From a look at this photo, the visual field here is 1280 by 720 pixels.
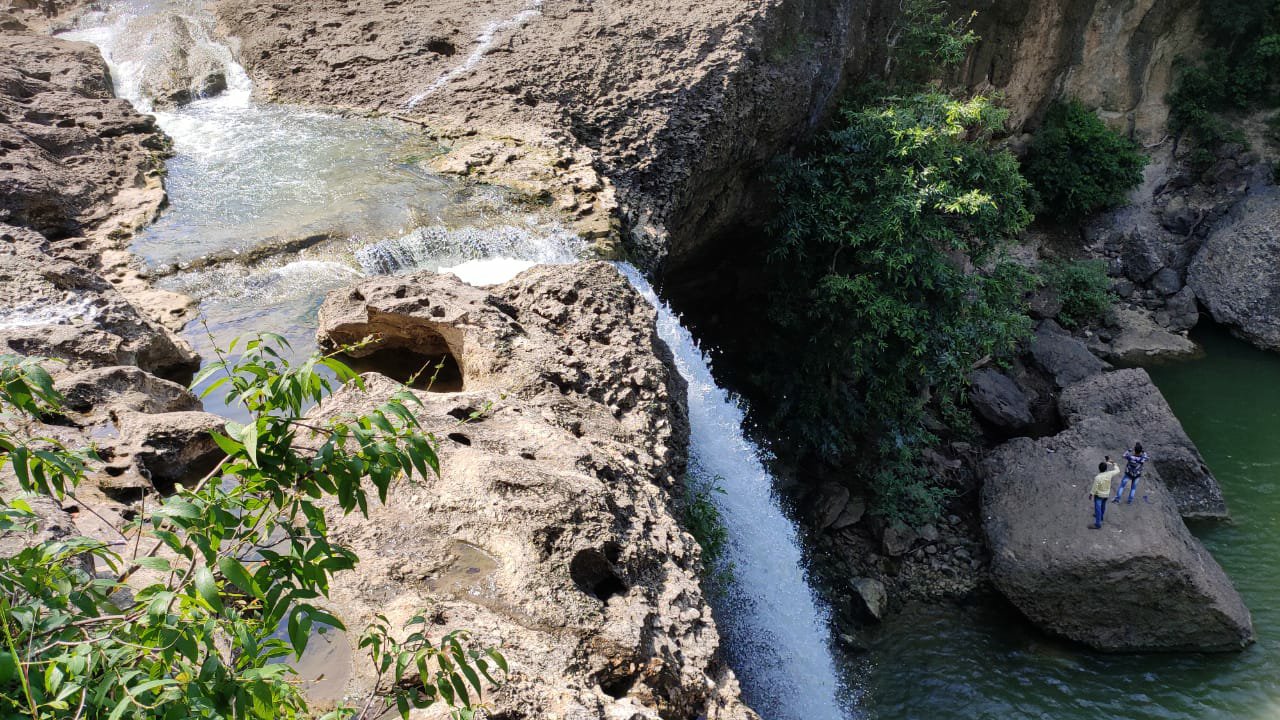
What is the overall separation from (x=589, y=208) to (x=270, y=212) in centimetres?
369

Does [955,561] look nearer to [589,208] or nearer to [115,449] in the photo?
[589,208]

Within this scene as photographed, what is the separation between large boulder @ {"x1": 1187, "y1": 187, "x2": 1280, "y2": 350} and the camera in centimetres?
1686

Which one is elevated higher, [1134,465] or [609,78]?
[609,78]

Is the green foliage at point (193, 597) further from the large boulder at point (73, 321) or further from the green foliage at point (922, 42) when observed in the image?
the green foliage at point (922, 42)

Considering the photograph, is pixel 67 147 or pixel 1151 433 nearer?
pixel 67 147

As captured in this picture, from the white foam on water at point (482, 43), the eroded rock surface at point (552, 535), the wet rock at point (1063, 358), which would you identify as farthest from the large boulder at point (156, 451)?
the wet rock at point (1063, 358)

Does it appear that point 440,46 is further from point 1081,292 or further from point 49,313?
point 1081,292

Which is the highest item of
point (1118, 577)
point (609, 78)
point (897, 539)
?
point (609, 78)

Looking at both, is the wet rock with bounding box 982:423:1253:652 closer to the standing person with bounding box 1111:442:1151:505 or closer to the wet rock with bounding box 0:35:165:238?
the standing person with bounding box 1111:442:1151:505

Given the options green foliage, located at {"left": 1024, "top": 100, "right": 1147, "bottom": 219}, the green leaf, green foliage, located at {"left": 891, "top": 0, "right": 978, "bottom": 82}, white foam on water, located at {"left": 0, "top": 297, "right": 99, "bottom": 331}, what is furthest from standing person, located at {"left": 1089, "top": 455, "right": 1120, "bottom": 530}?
white foam on water, located at {"left": 0, "top": 297, "right": 99, "bottom": 331}

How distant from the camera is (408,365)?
272 inches

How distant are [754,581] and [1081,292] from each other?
42.0 feet

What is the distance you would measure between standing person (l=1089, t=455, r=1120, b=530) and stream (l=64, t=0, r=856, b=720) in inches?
149

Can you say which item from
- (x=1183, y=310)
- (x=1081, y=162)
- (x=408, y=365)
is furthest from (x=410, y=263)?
(x=1183, y=310)
